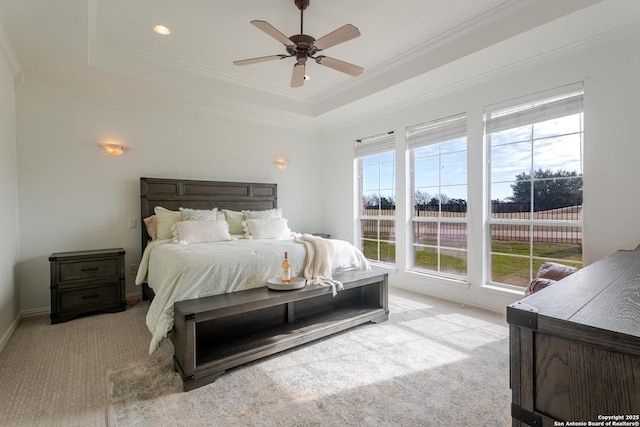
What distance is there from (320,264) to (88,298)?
2.63 metres

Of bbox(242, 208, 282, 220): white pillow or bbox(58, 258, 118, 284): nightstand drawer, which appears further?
bbox(242, 208, 282, 220): white pillow

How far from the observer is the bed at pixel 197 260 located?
235cm

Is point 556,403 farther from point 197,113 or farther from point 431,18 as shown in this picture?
point 197,113

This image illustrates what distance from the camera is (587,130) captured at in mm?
2881

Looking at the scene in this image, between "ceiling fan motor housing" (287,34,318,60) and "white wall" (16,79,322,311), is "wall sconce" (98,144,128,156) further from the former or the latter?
"ceiling fan motor housing" (287,34,318,60)

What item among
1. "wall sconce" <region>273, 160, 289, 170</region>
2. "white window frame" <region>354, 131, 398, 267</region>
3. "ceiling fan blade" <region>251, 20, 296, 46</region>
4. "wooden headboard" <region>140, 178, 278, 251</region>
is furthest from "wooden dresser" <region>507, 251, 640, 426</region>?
"wall sconce" <region>273, 160, 289, 170</region>

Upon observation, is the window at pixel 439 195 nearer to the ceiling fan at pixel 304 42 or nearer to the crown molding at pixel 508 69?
the crown molding at pixel 508 69

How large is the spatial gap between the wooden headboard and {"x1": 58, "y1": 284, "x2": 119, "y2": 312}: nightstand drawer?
74 cm

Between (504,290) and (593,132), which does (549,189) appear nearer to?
(593,132)

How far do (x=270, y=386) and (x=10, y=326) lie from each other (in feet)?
9.22

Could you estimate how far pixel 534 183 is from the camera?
3314mm

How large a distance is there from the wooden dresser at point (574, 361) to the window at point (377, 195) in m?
4.01

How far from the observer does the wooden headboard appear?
4078 mm

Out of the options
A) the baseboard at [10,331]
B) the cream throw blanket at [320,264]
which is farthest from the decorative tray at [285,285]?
the baseboard at [10,331]
